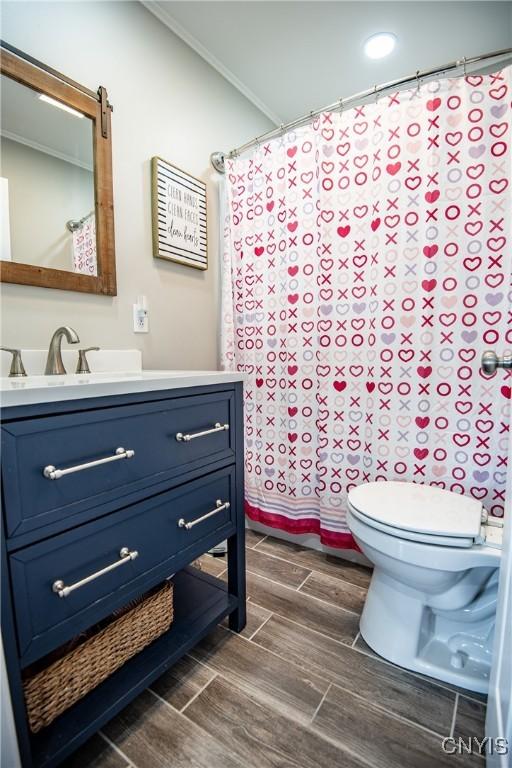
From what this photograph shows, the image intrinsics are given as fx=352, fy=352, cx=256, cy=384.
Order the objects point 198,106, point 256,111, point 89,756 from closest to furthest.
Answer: point 89,756 → point 198,106 → point 256,111

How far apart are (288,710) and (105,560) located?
0.66 metres

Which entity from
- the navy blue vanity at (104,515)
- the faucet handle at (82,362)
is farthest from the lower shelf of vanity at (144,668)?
the faucet handle at (82,362)

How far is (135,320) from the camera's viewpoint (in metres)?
1.46

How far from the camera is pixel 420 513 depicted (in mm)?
1061

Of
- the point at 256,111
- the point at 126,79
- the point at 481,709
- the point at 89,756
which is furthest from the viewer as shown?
the point at 256,111

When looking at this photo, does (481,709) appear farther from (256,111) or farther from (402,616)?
(256,111)

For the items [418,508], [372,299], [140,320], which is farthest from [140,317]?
[418,508]

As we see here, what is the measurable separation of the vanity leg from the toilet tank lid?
400 mm

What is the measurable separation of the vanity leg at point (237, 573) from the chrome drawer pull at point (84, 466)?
0.55m

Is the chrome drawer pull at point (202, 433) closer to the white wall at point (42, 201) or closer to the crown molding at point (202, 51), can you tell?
the white wall at point (42, 201)

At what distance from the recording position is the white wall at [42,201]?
1.06m

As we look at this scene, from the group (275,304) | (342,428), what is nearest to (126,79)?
(275,304)

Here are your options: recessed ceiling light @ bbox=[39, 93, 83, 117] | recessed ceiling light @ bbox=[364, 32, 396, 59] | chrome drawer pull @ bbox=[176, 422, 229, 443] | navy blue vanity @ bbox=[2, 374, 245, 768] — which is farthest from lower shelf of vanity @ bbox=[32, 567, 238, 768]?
recessed ceiling light @ bbox=[364, 32, 396, 59]

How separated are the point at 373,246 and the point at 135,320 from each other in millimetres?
1018
